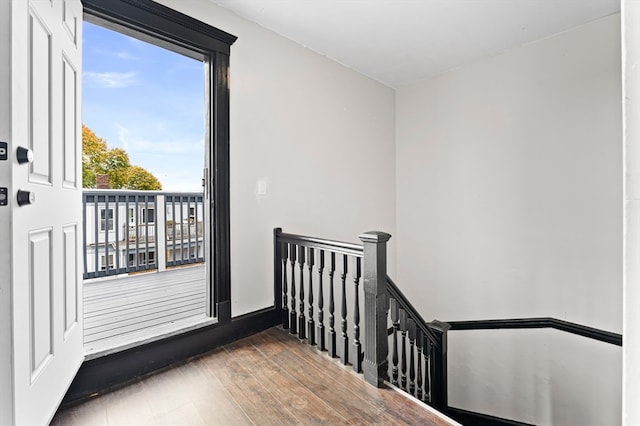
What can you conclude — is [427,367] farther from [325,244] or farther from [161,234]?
[161,234]

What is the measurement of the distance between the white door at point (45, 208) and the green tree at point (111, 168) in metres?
2.15

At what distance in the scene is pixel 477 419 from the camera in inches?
127

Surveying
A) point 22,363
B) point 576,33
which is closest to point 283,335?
point 22,363

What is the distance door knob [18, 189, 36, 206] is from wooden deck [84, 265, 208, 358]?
1085 millimetres

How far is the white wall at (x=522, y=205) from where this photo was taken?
2578 mm

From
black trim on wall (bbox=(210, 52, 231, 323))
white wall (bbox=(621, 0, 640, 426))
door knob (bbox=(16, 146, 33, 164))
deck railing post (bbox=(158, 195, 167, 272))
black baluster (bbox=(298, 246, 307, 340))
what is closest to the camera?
white wall (bbox=(621, 0, 640, 426))

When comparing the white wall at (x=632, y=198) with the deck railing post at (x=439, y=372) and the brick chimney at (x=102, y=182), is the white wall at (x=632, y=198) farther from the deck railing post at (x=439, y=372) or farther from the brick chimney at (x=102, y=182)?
the brick chimney at (x=102, y=182)

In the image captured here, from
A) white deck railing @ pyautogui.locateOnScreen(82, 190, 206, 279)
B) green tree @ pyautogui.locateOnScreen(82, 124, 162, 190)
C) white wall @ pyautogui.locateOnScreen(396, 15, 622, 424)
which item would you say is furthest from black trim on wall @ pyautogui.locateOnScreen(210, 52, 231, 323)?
white wall @ pyautogui.locateOnScreen(396, 15, 622, 424)

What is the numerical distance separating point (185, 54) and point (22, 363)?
2015 mm

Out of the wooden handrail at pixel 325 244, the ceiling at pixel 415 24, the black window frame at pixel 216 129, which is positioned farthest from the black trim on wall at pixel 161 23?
the wooden handrail at pixel 325 244

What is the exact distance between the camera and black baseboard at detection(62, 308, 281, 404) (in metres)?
1.69

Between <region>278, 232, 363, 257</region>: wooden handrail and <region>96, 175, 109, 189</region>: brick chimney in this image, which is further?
<region>96, 175, 109, 189</region>: brick chimney

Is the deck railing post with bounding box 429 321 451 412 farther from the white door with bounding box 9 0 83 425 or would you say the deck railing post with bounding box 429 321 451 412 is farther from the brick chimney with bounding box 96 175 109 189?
the brick chimney with bounding box 96 175 109 189

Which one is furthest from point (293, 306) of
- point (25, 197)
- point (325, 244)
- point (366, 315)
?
point (25, 197)
